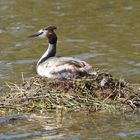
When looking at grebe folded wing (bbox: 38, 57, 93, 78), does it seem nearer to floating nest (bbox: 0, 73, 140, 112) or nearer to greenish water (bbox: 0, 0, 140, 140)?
floating nest (bbox: 0, 73, 140, 112)

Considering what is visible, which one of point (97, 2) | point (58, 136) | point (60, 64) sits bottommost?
point (58, 136)

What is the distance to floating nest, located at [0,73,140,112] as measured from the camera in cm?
1243

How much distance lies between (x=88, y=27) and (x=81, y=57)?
10.6ft

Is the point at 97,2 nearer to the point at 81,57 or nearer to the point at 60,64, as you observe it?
the point at 81,57

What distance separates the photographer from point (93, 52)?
1769cm

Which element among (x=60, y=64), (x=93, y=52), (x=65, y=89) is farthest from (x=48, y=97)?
(x=93, y=52)

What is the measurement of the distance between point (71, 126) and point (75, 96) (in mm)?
1251

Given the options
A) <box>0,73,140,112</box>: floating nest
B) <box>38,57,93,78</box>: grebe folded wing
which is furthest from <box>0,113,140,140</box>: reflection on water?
<box>38,57,93,78</box>: grebe folded wing

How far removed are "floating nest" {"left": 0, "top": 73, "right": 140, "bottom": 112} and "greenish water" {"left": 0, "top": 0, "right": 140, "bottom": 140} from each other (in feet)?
1.55

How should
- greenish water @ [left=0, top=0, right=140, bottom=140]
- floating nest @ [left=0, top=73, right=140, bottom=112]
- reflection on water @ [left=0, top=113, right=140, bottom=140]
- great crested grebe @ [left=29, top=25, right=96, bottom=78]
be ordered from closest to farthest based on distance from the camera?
reflection on water @ [left=0, top=113, right=140, bottom=140]
greenish water @ [left=0, top=0, right=140, bottom=140]
floating nest @ [left=0, top=73, right=140, bottom=112]
great crested grebe @ [left=29, top=25, right=96, bottom=78]

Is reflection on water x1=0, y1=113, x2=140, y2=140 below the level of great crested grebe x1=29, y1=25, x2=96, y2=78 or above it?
below

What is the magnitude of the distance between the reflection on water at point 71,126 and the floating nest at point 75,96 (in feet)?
1.02

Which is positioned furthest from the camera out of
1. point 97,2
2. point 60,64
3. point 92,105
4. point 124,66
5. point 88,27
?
point 97,2

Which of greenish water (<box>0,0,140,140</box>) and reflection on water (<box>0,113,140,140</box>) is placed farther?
greenish water (<box>0,0,140,140</box>)
